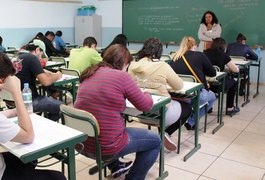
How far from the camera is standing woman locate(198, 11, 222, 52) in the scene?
580cm

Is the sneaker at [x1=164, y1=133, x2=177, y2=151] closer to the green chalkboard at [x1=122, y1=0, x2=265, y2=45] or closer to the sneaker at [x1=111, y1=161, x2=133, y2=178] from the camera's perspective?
the sneaker at [x1=111, y1=161, x2=133, y2=178]

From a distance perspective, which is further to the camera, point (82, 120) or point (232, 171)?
point (232, 171)

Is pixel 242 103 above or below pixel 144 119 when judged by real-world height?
below

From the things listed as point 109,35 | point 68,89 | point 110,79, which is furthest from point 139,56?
point 109,35

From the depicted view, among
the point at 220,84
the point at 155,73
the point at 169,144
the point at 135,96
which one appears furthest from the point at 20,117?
the point at 220,84

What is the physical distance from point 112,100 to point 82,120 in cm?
24

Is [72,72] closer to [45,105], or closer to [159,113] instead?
[45,105]

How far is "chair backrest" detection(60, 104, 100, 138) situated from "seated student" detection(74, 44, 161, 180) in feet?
0.29

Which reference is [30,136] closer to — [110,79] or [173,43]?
[110,79]

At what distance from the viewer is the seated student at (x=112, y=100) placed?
6.56ft

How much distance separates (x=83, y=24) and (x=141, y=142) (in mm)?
7661

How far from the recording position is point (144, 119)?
280 cm

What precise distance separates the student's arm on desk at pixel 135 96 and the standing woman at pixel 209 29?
3.94m

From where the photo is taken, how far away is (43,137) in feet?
5.42
